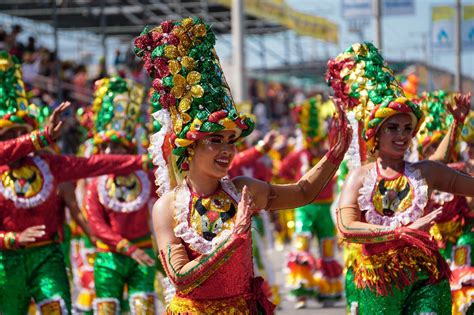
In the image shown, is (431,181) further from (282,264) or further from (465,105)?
(282,264)

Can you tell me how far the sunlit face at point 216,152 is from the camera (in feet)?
20.1

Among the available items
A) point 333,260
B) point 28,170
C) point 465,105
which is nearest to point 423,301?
point 465,105

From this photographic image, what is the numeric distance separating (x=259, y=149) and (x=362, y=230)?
143 inches

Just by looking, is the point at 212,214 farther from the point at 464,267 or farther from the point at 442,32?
the point at 442,32

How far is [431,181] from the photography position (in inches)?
284

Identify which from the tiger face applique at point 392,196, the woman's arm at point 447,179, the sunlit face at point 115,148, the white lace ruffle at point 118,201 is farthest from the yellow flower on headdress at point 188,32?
the sunlit face at point 115,148

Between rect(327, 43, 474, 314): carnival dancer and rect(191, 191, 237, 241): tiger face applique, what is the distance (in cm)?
111

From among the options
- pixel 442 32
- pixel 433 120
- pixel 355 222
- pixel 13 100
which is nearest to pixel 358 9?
pixel 442 32

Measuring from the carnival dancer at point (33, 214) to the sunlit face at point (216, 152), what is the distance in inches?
90.0

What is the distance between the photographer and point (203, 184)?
20.6 ft

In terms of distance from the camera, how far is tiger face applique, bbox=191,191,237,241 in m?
6.13

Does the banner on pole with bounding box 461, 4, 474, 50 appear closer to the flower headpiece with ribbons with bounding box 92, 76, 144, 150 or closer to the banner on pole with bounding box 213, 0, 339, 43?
the banner on pole with bounding box 213, 0, 339, 43

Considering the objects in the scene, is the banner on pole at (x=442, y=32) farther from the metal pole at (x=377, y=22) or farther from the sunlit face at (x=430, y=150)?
the sunlit face at (x=430, y=150)

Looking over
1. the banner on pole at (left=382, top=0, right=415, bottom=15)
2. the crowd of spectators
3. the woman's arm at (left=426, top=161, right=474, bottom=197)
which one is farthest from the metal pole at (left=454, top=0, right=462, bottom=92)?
the woman's arm at (left=426, top=161, right=474, bottom=197)
